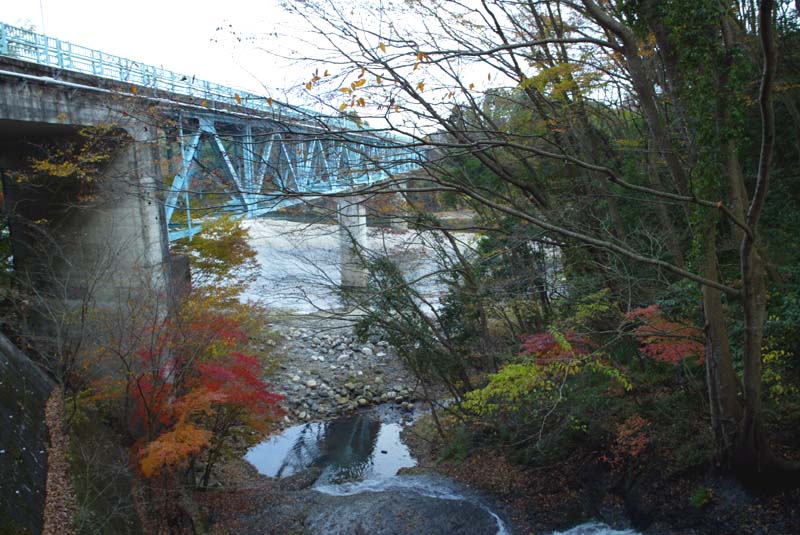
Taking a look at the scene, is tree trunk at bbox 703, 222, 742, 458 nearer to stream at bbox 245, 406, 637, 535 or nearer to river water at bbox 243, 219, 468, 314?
stream at bbox 245, 406, 637, 535

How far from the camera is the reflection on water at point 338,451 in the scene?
15336 mm

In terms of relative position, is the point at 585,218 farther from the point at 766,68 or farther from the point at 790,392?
the point at 766,68

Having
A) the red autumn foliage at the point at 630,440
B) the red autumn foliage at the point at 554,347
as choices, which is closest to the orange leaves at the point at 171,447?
the red autumn foliage at the point at 554,347

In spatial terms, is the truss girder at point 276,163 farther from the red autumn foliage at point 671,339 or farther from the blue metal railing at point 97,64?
the red autumn foliage at point 671,339

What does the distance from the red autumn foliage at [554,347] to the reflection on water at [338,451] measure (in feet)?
20.7

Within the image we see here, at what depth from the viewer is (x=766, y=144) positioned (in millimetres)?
5000

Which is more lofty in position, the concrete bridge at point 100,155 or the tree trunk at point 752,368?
the concrete bridge at point 100,155

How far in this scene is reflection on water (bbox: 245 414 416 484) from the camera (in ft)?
50.3

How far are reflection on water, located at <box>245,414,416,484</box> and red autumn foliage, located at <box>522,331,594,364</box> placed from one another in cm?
631

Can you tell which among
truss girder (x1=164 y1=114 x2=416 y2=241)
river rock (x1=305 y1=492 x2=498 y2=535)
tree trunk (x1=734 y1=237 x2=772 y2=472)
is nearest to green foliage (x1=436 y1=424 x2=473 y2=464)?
river rock (x1=305 y1=492 x2=498 y2=535)

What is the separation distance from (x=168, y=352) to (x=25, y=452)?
13.2 ft

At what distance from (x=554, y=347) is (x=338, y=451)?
8.90m

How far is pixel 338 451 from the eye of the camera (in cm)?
1650

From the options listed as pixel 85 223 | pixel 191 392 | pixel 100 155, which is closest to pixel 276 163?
pixel 191 392
